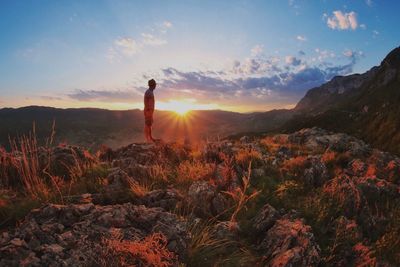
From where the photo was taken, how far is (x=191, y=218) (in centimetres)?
625

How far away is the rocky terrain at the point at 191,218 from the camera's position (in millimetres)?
4230

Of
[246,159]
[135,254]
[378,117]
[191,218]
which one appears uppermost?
[378,117]

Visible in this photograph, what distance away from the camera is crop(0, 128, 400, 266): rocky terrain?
13.9 ft

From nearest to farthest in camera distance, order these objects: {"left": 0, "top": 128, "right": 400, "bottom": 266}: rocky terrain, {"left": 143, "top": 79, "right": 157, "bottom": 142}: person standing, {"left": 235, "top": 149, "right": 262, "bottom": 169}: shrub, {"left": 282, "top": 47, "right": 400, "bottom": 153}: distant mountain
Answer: {"left": 0, "top": 128, "right": 400, "bottom": 266}: rocky terrain < {"left": 235, "top": 149, "right": 262, "bottom": 169}: shrub < {"left": 143, "top": 79, "right": 157, "bottom": 142}: person standing < {"left": 282, "top": 47, "right": 400, "bottom": 153}: distant mountain

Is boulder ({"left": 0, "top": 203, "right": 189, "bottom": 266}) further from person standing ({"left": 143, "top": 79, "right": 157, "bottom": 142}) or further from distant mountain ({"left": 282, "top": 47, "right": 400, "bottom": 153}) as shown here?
distant mountain ({"left": 282, "top": 47, "right": 400, "bottom": 153})

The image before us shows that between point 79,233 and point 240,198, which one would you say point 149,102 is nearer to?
point 240,198

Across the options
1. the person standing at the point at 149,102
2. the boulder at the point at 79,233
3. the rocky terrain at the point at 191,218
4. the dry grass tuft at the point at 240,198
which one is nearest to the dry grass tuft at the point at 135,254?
the rocky terrain at the point at 191,218

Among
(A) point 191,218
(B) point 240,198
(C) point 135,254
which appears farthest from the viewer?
(B) point 240,198

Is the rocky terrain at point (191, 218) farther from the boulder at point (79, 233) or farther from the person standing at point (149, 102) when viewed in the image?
the person standing at point (149, 102)

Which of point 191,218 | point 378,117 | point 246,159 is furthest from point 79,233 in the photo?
point 378,117

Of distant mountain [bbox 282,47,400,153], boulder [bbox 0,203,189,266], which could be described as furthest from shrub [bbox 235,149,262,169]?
distant mountain [bbox 282,47,400,153]

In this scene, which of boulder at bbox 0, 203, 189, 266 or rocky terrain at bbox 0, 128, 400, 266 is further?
rocky terrain at bbox 0, 128, 400, 266

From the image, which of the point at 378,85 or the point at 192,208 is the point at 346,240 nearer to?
the point at 192,208

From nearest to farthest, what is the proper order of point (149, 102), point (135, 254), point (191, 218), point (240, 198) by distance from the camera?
point (135, 254)
point (191, 218)
point (240, 198)
point (149, 102)
